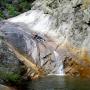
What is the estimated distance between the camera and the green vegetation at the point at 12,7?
47500 mm

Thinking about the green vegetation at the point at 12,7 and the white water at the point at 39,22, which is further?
the green vegetation at the point at 12,7

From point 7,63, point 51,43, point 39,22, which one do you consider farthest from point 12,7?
point 7,63

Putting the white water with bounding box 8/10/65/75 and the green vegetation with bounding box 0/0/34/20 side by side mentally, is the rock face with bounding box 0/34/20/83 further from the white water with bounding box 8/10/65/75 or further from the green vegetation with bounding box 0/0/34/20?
the green vegetation with bounding box 0/0/34/20

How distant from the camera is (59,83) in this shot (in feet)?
79.0

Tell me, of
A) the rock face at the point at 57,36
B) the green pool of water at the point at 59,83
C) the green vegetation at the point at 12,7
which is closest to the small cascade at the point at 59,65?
the rock face at the point at 57,36

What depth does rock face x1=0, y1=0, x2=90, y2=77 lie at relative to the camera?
1159 inches

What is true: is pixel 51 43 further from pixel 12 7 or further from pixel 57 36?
pixel 12 7

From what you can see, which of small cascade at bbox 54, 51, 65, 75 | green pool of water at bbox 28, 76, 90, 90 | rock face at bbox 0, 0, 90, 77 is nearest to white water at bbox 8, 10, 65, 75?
rock face at bbox 0, 0, 90, 77

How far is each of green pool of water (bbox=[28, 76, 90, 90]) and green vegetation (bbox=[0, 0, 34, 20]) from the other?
22004 millimetres

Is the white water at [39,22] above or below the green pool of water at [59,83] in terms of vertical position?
above

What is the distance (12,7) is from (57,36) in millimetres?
17234

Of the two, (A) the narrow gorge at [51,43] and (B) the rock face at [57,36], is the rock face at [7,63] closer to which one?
(A) the narrow gorge at [51,43]

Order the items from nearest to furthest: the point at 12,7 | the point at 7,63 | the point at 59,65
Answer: the point at 7,63 → the point at 59,65 → the point at 12,7

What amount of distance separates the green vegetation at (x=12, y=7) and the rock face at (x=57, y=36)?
28.3 feet
